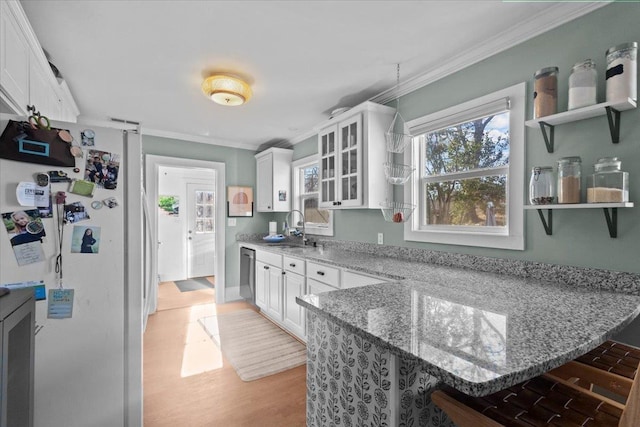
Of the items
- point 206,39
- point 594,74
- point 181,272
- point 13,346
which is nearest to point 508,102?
point 594,74

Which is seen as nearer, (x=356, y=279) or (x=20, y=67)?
(x=20, y=67)

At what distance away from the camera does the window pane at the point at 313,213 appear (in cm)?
377

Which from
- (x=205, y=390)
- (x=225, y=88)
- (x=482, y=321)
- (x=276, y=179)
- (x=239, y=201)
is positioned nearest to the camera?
(x=482, y=321)

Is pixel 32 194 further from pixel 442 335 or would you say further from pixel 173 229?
pixel 173 229

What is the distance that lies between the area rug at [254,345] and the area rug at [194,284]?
1.73 meters

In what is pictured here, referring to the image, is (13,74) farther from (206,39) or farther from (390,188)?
(390,188)

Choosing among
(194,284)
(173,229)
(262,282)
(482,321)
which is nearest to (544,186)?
(482,321)

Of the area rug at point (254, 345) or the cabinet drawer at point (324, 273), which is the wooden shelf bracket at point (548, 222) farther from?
the area rug at point (254, 345)

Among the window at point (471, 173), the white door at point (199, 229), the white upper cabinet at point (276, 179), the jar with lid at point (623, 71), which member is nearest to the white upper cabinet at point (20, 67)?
the white upper cabinet at point (276, 179)

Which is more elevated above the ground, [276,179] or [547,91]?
[547,91]

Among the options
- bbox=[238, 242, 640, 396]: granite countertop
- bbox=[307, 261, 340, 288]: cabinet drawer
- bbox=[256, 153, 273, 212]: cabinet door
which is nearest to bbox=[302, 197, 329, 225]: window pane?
bbox=[256, 153, 273, 212]: cabinet door

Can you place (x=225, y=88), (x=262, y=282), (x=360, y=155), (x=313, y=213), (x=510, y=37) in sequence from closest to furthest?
1. (x=510, y=37)
2. (x=225, y=88)
3. (x=360, y=155)
4. (x=262, y=282)
5. (x=313, y=213)

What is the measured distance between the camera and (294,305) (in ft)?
9.73

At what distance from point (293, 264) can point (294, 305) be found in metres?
0.42
